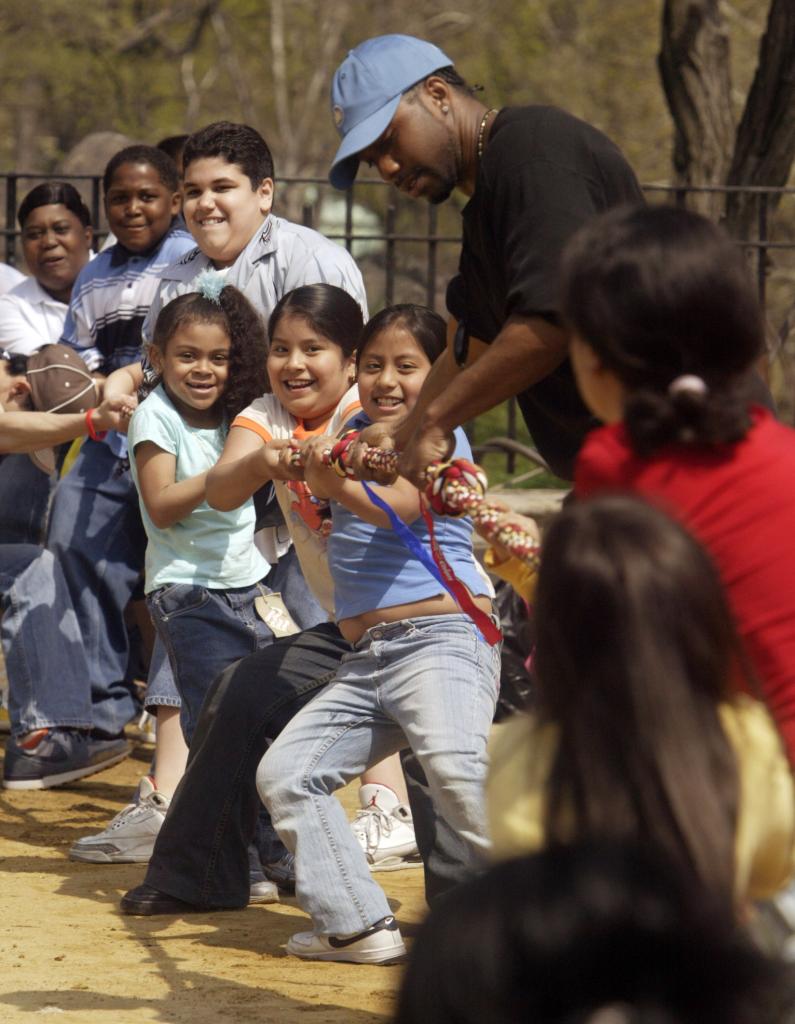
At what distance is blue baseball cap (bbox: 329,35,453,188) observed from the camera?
12.2 ft

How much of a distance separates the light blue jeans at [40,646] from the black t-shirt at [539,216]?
3.13 m

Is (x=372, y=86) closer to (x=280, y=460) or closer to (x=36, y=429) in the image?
(x=280, y=460)

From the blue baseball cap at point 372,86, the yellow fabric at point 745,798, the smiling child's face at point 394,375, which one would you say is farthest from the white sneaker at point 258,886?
the yellow fabric at point 745,798

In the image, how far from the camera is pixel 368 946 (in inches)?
160

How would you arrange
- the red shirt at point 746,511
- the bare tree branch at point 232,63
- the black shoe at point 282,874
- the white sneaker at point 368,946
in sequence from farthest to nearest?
the bare tree branch at point 232,63 → the black shoe at point 282,874 → the white sneaker at point 368,946 → the red shirt at point 746,511

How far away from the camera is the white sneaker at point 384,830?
202 inches

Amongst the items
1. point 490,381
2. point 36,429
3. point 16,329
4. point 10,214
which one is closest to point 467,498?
point 490,381

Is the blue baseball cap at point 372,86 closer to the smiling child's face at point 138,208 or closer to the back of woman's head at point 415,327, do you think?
the back of woman's head at point 415,327

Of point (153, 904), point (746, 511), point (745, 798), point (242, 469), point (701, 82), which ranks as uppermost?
point (701, 82)

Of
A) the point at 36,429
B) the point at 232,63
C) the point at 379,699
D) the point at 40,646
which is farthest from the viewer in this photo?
the point at 232,63

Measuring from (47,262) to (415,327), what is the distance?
3.30m

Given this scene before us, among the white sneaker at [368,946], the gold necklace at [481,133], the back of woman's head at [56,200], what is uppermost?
the gold necklace at [481,133]

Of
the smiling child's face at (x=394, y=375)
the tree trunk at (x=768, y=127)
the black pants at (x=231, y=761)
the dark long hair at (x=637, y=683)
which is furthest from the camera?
the tree trunk at (x=768, y=127)

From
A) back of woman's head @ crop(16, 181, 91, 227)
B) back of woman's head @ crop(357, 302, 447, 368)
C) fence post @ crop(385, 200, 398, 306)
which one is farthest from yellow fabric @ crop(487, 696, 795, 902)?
fence post @ crop(385, 200, 398, 306)
